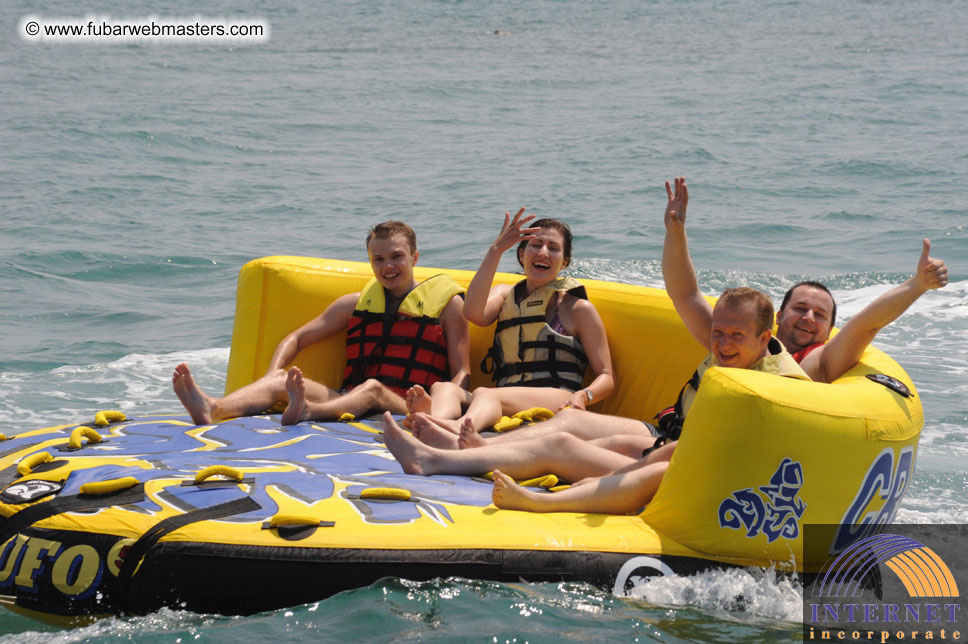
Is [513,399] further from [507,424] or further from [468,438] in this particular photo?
[468,438]

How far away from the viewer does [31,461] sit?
10.8ft

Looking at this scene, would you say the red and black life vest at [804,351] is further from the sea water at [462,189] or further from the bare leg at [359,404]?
the bare leg at [359,404]

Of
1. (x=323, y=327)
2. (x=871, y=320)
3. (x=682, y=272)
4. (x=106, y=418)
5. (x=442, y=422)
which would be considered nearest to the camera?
(x=871, y=320)

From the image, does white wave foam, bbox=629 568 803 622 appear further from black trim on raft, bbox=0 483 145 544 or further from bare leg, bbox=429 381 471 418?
black trim on raft, bbox=0 483 145 544

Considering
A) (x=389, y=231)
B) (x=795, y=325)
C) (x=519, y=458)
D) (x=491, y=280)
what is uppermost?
(x=389, y=231)

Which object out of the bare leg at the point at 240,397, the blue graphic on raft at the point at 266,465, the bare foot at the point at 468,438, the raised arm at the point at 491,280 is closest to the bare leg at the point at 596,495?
the blue graphic on raft at the point at 266,465

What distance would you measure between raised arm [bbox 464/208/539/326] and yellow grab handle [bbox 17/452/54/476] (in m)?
1.58

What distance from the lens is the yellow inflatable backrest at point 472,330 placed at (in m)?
4.07

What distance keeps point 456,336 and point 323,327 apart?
22.4 inches

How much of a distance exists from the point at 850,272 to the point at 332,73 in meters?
12.8

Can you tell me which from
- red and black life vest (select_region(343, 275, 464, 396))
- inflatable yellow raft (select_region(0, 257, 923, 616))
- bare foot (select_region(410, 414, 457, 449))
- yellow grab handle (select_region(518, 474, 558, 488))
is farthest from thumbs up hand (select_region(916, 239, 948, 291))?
red and black life vest (select_region(343, 275, 464, 396))

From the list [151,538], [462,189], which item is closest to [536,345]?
[151,538]

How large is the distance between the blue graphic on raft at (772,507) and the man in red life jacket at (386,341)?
1422 mm

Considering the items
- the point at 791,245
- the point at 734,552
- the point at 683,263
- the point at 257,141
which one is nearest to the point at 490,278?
the point at 683,263
